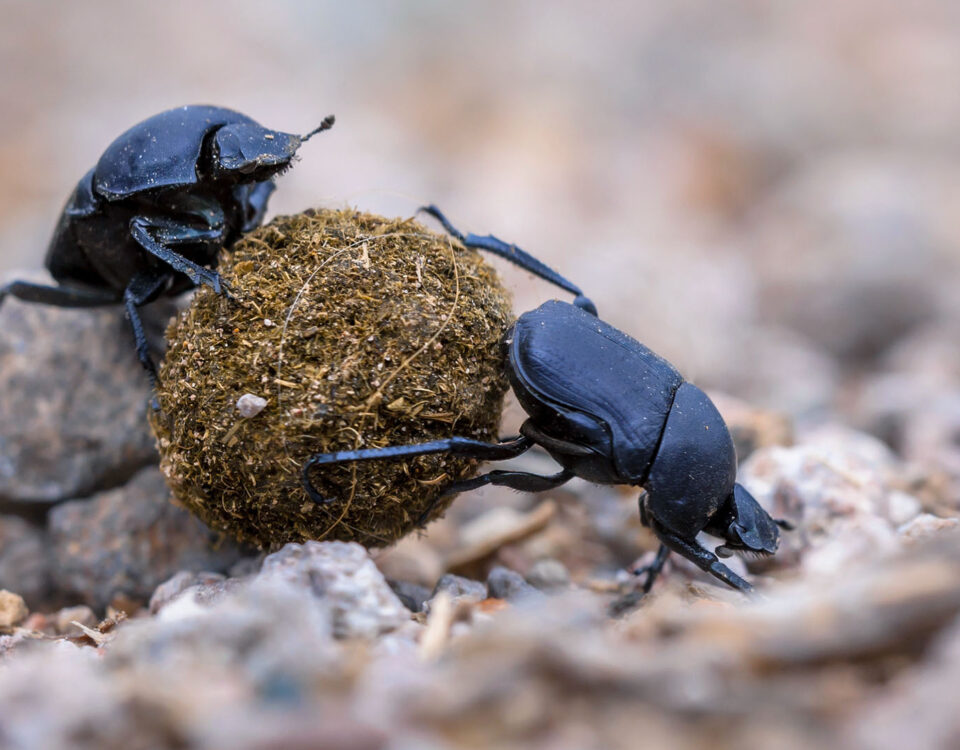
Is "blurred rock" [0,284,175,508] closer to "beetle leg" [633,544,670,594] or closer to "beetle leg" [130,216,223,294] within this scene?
"beetle leg" [130,216,223,294]

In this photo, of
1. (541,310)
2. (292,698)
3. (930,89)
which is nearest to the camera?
(292,698)

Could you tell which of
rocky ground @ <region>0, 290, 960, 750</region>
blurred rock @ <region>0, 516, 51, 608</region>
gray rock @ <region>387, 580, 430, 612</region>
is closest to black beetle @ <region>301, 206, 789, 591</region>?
rocky ground @ <region>0, 290, 960, 750</region>

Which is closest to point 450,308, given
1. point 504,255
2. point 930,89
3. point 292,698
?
point 504,255

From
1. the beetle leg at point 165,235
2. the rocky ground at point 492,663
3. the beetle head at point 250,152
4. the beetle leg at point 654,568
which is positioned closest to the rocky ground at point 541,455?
the rocky ground at point 492,663

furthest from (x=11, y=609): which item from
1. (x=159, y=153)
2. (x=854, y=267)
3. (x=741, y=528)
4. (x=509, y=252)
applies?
(x=854, y=267)

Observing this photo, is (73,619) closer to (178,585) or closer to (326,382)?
(178,585)

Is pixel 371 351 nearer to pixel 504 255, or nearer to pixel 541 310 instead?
pixel 541 310

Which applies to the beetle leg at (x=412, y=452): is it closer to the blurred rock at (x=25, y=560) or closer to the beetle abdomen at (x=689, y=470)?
the beetle abdomen at (x=689, y=470)
